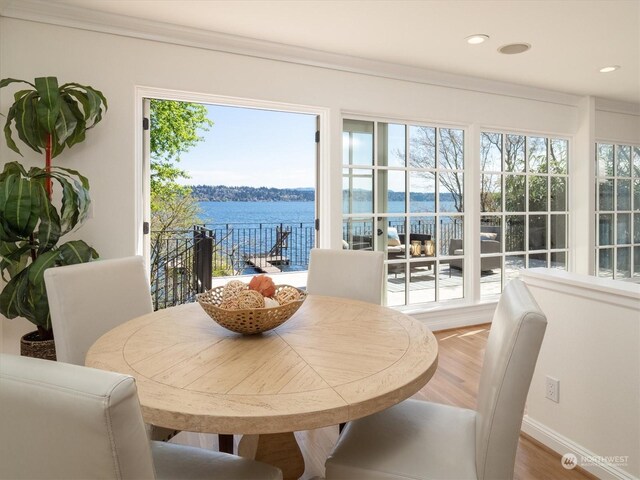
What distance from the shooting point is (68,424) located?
1.81 feet

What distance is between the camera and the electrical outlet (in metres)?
2.03

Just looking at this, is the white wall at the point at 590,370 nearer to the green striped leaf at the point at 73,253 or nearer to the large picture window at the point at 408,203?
the large picture window at the point at 408,203

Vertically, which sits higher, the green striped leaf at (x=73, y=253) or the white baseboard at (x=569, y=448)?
the green striped leaf at (x=73, y=253)

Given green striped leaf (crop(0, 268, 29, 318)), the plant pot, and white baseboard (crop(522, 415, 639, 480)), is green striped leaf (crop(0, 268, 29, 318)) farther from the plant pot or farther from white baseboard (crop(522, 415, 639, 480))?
white baseboard (crop(522, 415, 639, 480))

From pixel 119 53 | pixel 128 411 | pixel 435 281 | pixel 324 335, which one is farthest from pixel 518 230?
pixel 128 411

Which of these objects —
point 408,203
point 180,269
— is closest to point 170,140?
point 180,269

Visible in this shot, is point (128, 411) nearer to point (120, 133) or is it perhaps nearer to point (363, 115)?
Answer: point (120, 133)

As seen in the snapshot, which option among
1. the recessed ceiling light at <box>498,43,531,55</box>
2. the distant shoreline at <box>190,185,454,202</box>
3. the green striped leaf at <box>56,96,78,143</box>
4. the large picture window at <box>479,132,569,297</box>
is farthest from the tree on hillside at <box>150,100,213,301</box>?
the recessed ceiling light at <box>498,43,531,55</box>

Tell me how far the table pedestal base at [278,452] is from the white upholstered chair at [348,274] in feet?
2.98

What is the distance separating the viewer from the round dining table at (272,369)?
2.96ft

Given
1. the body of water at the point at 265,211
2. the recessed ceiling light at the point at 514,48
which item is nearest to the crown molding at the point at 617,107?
the recessed ceiling light at the point at 514,48

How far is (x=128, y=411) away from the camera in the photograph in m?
0.56

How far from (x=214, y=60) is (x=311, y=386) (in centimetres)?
284

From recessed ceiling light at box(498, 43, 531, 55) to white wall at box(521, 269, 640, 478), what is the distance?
2062 mm
